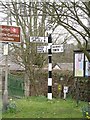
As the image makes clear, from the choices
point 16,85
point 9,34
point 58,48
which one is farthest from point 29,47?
point 9,34

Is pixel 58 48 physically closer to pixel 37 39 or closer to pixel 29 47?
pixel 37 39

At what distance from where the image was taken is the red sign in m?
9.77

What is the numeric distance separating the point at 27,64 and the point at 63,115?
405 inches

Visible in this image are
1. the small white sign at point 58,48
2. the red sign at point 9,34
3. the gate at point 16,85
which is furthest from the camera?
the gate at point 16,85

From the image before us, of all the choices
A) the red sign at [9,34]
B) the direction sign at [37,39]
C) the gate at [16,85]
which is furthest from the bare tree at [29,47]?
the red sign at [9,34]

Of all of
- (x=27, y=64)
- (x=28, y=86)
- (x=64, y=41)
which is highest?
(x=64, y=41)

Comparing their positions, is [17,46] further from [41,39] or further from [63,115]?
[63,115]

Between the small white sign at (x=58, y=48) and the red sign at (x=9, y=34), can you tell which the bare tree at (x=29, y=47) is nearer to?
the small white sign at (x=58, y=48)

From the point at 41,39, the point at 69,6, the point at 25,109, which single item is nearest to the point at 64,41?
the point at 41,39

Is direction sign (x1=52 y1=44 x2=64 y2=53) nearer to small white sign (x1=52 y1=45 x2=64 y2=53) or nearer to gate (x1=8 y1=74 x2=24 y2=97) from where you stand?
small white sign (x1=52 y1=45 x2=64 y2=53)

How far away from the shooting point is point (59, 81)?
766 inches

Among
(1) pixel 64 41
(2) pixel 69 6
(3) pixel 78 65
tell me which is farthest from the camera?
(1) pixel 64 41

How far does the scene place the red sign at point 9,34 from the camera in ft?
32.0

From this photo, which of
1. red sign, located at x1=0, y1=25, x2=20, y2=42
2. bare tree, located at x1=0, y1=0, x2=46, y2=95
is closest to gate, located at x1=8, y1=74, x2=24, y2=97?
bare tree, located at x1=0, y1=0, x2=46, y2=95
